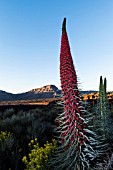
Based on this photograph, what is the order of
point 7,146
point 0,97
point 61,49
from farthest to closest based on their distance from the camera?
point 0,97 < point 7,146 < point 61,49

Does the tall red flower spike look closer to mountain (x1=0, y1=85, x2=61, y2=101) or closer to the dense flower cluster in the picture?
the dense flower cluster

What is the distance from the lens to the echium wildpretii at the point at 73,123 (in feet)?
8.57

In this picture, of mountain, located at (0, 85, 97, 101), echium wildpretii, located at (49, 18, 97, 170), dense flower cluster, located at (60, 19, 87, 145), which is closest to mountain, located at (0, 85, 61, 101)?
mountain, located at (0, 85, 97, 101)

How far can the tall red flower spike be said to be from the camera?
8.57 feet

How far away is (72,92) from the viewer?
8.89ft

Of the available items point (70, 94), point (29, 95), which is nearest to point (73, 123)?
point (70, 94)

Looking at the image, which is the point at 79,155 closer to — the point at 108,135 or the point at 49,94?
the point at 108,135

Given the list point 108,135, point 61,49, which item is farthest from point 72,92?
point 108,135

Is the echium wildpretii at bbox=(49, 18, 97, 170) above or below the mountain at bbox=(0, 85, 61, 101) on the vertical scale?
below

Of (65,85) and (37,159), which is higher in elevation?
(65,85)

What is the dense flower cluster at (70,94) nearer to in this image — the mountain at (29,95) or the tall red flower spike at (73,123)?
the tall red flower spike at (73,123)

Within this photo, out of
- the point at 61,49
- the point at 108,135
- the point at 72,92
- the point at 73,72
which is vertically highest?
the point at 61,49

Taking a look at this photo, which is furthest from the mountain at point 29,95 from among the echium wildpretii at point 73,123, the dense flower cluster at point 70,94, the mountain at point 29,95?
the dense flower cluster at point 70,94

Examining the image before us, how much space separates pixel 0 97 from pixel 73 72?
237 ft
